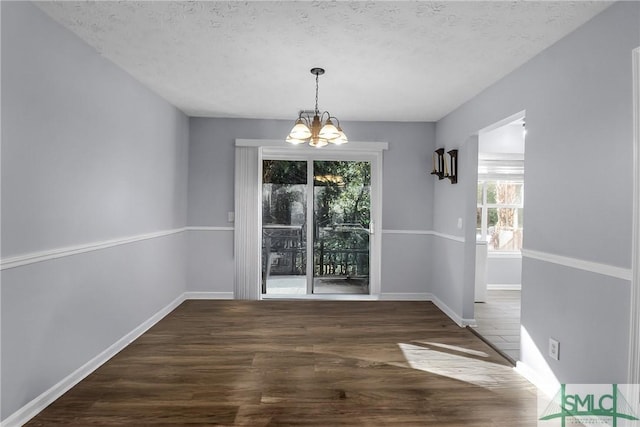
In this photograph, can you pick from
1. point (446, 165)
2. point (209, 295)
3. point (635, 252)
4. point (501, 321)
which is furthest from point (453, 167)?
point (209, 295)

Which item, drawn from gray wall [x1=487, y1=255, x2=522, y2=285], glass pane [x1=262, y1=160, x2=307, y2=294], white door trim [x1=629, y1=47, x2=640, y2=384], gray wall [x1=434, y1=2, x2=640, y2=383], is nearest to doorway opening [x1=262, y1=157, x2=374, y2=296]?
glass pane [x1=262, y1=160, x2=307, y2=294]

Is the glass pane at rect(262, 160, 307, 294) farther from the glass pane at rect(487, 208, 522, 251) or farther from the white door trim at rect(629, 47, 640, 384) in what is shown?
the white door trim at rect(629, 47, 640, 384)

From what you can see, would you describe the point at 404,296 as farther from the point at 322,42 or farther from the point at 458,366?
the point at 322,42

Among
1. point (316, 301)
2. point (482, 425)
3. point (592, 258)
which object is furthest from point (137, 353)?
point (592, 258)

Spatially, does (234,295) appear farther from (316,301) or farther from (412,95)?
(412,95)

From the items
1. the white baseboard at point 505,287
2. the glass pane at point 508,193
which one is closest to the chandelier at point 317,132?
the glass pane at point 508,193

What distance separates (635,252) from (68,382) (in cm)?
358

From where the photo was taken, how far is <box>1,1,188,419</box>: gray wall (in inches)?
80.0

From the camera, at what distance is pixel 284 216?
518 centimetres

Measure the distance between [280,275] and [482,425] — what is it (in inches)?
136

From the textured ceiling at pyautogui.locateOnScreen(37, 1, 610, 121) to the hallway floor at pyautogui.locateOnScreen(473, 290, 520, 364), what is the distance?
2.51 meters

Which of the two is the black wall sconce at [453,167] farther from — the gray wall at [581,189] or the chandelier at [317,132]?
the chandelier at [317,132]

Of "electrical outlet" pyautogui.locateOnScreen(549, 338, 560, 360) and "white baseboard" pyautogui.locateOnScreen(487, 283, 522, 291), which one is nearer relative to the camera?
"electrical outlet" pyautogui.locateOnScreen(549, 338, 560, 360)

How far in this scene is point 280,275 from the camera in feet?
17.2
